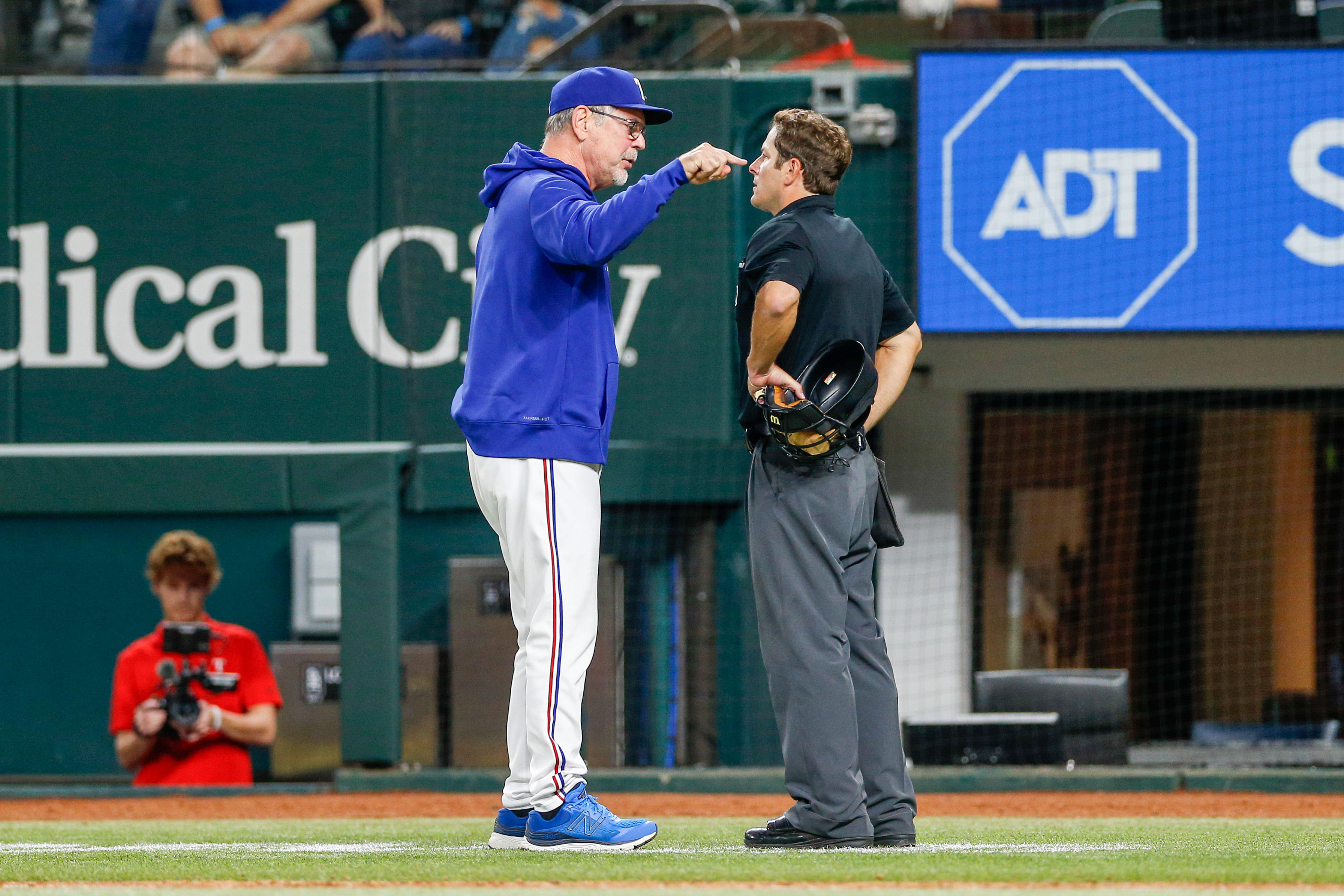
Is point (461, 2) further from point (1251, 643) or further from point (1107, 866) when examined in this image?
point (1107, 866)

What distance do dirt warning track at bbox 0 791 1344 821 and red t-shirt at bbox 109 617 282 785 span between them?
0.13m

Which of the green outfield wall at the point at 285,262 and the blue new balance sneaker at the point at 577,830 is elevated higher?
the green outfield wall at the point at 285,262

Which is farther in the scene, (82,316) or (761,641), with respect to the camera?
(82,316)

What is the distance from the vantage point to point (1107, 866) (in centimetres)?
333

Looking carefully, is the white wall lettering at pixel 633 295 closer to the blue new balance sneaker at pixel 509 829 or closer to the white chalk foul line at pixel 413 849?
the white chalk foul line at pixel 413 849

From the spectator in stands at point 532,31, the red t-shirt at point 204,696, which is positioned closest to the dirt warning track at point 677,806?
the red t-shirt at point 204,696

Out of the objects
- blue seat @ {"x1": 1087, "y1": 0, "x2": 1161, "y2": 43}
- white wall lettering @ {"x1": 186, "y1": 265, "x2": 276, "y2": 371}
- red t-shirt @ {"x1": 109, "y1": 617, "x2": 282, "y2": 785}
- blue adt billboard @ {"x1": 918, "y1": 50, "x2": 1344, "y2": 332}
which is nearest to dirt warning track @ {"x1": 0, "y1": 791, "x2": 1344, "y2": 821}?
red t-shirt @ {"x1": 109, "y1": 617, "x2": 282, "y2": 785}

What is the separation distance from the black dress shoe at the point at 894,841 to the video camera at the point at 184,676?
3955 millimetres

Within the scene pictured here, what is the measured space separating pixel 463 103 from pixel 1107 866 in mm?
6505

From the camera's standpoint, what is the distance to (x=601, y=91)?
3.76 meters

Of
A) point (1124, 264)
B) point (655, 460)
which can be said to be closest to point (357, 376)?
point (655, 460)

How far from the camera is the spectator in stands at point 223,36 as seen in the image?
360 inches

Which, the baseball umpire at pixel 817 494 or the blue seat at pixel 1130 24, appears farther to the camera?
the blue seat at pixel 1130 24

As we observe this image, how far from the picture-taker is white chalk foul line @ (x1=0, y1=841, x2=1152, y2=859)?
3.65 metres
